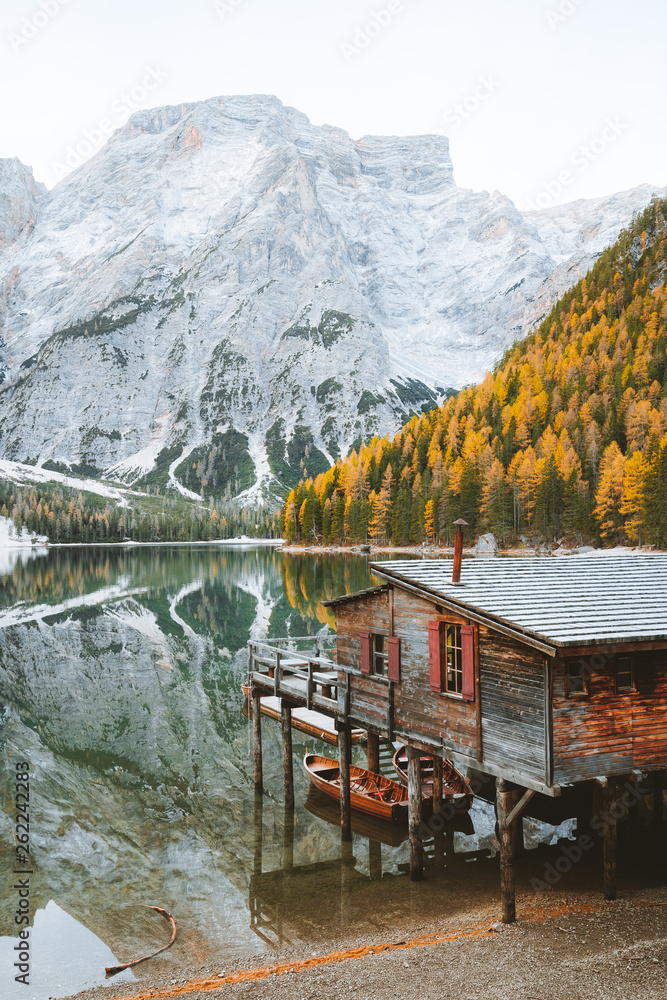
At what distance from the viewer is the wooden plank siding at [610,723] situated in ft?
50.0

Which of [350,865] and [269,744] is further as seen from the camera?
[269,744]

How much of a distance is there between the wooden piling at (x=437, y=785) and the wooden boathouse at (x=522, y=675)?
2.88 m

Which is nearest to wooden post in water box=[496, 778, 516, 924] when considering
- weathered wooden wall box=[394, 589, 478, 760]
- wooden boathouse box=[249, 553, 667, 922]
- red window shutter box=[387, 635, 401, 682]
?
wooden boathouse box=[249, 553, 667, 922]

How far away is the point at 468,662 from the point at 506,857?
458 centimetres

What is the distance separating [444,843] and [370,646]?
265 inches

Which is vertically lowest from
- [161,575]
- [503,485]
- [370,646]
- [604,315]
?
[161,575]

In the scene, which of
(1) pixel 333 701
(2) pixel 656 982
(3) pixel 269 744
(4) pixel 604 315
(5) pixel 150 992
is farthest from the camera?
(4) pixel 604 315

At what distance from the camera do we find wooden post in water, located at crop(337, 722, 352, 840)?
2217 cm

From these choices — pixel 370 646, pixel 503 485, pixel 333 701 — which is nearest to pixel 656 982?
pixel 370 646

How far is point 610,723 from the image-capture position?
1587 cm

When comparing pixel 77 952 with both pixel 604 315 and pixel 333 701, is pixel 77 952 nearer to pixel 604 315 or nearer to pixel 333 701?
pixel 333 701

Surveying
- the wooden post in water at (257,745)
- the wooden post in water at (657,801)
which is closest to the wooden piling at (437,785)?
the wooden post in water at (657,801)

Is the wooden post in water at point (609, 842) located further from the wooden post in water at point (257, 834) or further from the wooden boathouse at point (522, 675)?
the wooden post in water at point (257, 834)

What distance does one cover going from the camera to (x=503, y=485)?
124812mm
